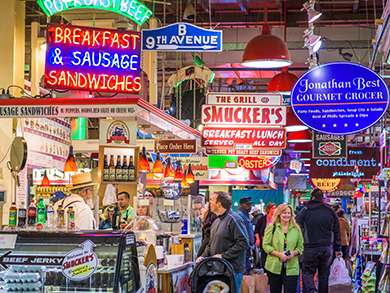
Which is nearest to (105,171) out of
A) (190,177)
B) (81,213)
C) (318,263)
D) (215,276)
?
(81,213)

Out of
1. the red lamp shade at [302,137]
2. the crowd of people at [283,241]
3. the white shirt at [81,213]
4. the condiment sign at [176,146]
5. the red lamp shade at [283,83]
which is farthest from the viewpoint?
the red lamp shade at [302,137]

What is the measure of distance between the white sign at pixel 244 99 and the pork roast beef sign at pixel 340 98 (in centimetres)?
344

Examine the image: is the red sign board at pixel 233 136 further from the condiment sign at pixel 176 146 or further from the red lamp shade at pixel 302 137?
the red lamp shade at pixel 302 137

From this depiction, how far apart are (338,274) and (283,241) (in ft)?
9.28

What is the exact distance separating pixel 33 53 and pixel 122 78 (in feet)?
13.2

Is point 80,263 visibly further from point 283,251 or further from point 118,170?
point 283,251

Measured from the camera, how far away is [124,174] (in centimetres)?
897

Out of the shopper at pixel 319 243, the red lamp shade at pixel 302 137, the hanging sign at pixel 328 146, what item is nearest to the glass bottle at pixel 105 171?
the shopper at pixel 319 243

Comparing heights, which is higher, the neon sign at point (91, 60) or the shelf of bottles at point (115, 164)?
the neon sign at point (91, 60)

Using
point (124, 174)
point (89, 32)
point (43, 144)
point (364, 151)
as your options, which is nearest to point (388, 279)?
point (124, 174)

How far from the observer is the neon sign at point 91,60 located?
8.59 m

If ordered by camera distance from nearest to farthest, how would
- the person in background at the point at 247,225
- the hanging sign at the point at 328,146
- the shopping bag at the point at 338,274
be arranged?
the shopping bag at the point at 338,274
the person in background at the point at 247,225
the hanging sign at the point at 328,146

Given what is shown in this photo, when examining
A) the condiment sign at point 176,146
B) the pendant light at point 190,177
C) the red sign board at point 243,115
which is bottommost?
the pendant light at point 190,177

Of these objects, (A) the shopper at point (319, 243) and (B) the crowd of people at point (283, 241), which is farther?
(A) the shopper at point (319, 243)
